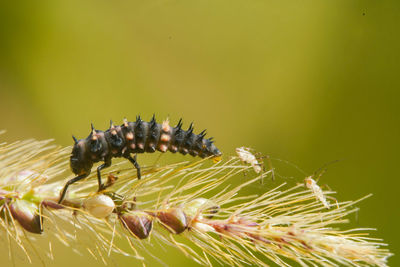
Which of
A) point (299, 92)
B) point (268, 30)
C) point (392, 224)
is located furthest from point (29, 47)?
point (392, 224)

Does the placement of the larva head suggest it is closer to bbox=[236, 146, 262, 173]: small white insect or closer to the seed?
the seed

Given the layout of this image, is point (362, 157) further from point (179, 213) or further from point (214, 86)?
point (179, 213)

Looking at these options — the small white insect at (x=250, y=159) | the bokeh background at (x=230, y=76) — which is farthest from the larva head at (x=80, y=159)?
the bokeh background at (x=230, y=76)

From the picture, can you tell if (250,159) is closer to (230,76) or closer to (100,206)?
(100,206)

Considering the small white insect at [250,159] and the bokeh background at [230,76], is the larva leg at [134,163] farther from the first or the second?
the bokeh background at [230,76]

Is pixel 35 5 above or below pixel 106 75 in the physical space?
above

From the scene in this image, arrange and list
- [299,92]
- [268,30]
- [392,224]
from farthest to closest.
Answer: [299,92] < [268,30] < [392,224]

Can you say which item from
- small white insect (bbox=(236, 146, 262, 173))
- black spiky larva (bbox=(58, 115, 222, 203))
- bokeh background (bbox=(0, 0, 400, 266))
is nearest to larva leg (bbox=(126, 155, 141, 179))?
black spiky larva (bbox=(58, 115, 222, 203))

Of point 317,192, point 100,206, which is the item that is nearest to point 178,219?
point 100,206
